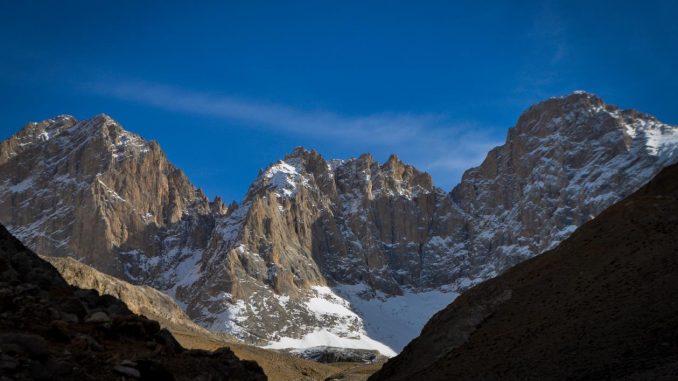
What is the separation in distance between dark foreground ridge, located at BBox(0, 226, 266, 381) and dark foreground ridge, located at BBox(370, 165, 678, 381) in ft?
50.6

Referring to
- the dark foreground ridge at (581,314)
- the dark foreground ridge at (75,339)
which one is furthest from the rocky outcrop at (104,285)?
the dark foreground ridge at (75,339)

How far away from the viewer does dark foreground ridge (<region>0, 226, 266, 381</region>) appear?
24.5 meters

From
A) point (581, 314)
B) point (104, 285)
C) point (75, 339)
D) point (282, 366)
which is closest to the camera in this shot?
point (75, 339)

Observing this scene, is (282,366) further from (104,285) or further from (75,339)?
(75,339)

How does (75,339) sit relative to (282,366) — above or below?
below

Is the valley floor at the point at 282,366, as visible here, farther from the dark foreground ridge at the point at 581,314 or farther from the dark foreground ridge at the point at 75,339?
the dark foreground ridge at the point at 75,339

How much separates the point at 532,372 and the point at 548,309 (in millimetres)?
7785

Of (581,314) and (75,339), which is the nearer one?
(75,339)

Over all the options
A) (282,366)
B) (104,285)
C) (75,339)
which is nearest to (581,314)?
(75,339)

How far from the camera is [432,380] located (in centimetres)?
4650

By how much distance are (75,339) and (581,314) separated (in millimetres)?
28489

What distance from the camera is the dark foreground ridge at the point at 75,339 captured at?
2445 cm

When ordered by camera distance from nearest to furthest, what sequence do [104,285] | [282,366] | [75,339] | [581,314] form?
[75,339]
[581,314]
[282,366]
[104,285]

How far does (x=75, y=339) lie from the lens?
27828 millimetres
